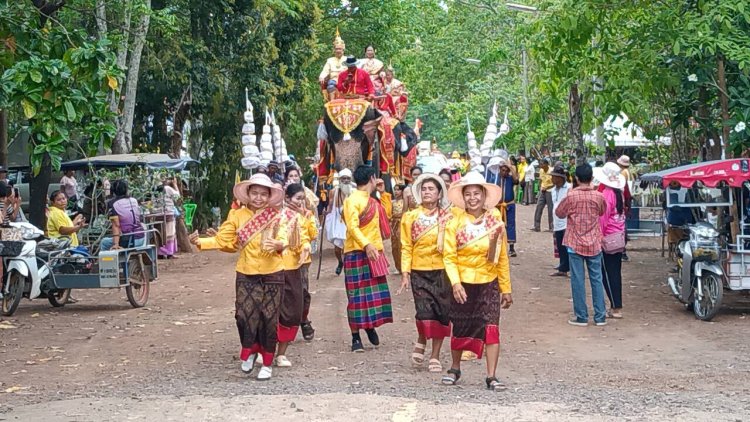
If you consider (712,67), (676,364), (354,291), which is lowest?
(676,364)

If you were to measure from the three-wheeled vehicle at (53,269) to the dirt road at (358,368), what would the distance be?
0.35 metres

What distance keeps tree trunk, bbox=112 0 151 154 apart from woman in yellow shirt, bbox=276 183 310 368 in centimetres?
1138

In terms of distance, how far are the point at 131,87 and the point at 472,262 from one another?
15026 millimetres

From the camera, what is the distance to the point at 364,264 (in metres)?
10.7

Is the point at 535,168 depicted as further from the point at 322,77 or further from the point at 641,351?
the point at 641,351

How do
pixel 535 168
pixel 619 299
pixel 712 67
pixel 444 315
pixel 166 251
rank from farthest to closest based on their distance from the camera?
1. pixel 535 168
2. pixel 166 251
3. pixel 712 67
4. pixel 619 299
5. pixel 444 315

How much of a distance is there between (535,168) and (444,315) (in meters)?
33.5

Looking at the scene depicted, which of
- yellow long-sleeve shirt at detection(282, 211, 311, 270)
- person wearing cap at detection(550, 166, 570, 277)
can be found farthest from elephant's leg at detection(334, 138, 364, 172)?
yellow long-sleeve shirt at detection(282, 211, 311, 270)

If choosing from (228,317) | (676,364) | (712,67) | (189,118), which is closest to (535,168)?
(189,118)

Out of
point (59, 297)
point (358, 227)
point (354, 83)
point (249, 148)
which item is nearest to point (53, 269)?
point (59, 297)

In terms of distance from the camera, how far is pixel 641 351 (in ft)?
35.7

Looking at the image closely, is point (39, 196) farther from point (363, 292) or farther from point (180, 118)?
point (363, 292)

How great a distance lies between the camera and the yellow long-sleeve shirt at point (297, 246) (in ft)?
31.7

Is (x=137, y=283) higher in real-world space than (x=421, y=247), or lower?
lower
